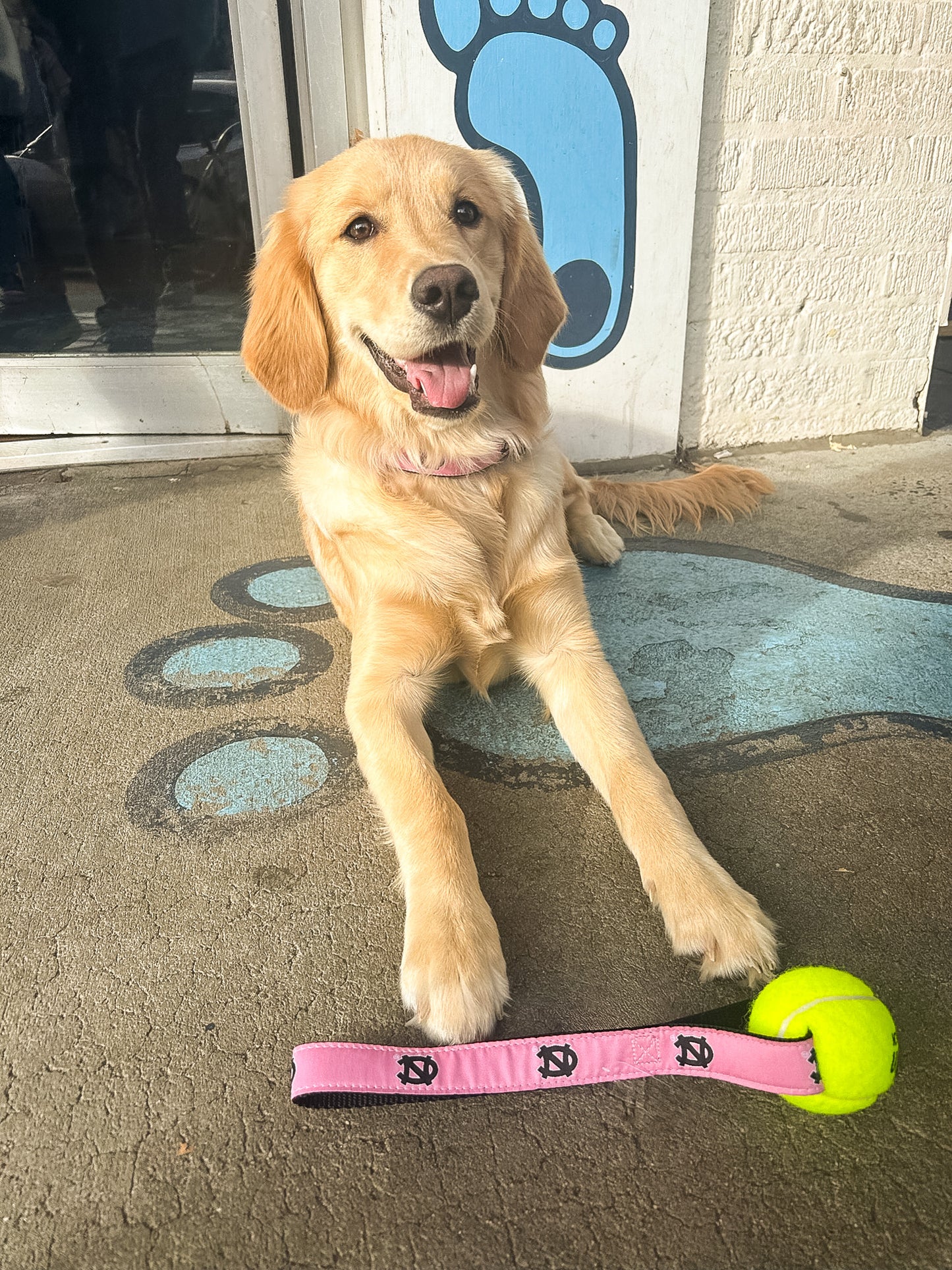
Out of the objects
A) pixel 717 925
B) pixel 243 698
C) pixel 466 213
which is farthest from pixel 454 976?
pixel 466 213

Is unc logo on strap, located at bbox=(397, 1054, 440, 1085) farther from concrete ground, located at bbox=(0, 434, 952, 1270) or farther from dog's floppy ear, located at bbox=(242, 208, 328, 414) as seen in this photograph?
dog's floppy ear, located at bbox=(242, 208, 328, 414)

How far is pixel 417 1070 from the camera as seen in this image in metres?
1.08

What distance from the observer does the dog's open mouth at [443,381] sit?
1.83 m

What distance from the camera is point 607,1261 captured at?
903 millimetres

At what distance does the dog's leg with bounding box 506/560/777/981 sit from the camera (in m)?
1.26

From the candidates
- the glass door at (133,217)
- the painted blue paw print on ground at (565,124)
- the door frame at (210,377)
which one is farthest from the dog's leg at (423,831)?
the glass door at (133,217)

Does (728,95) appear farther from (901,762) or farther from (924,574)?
(901,762)

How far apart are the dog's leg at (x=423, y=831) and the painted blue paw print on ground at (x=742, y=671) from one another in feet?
0.71

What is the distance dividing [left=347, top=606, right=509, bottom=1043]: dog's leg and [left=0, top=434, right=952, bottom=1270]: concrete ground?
65mm

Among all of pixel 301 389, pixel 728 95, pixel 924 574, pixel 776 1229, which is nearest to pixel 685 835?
pixel 776 1229

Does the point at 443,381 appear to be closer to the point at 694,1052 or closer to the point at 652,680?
the point at 652,680

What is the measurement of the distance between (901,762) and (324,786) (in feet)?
3.99

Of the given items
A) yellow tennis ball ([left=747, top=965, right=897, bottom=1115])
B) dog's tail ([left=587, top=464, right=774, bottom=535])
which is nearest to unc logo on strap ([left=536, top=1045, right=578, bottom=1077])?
yellow tennis ball ([left=747, top=965, right=897, bottom=1115])

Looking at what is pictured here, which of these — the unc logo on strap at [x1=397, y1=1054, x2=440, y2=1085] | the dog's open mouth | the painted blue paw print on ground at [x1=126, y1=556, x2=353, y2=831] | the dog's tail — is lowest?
the dog's tail
